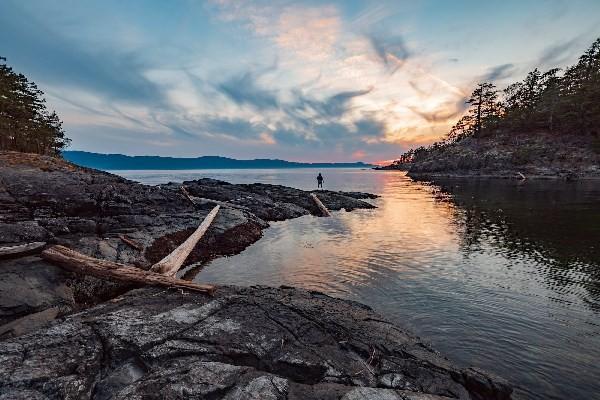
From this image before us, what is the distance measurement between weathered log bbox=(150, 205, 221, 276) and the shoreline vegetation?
86.9m

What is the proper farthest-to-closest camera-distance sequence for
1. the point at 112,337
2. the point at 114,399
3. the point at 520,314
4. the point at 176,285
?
the point at 520,314 < the point at 176,285 < the point at 112,337 < the point at 114,399

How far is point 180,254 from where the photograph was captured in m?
15.9

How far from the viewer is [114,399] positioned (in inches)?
207

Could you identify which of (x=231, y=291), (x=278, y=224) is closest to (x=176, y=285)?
(x=231, y=291)

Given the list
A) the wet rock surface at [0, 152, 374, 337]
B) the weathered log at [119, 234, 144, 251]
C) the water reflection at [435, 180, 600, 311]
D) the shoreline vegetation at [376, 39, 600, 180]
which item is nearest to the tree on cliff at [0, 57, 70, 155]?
the wet rock surface at [0, 152, 374, 337]

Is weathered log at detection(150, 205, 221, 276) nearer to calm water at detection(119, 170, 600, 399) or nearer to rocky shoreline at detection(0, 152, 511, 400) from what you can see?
calm water at detection(119, 170, 600, 399)

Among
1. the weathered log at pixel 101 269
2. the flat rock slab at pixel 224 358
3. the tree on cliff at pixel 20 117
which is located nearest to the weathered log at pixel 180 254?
the weathered log at pixel 101 269

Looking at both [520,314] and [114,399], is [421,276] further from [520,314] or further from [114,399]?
[114,399]

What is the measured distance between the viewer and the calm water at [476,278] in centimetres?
891

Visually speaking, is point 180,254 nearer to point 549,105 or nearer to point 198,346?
point 198,346

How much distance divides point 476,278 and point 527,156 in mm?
96639

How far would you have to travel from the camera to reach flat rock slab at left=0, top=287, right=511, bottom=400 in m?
5.59

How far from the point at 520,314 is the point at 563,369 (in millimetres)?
3225

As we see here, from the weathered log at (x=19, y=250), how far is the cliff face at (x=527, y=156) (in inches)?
3817
